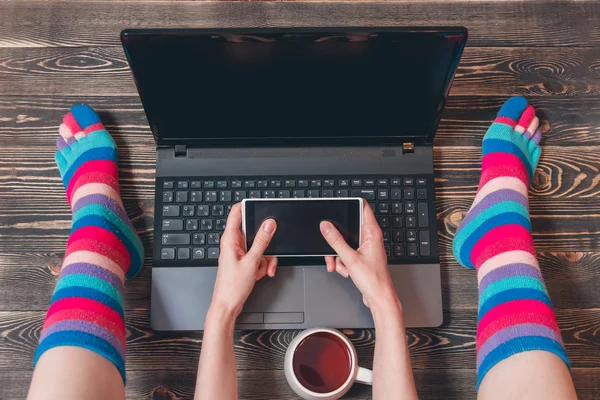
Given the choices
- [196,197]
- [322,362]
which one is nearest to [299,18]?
[196,197]

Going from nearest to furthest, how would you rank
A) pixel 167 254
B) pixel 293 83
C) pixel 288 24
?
pixel 293 83, pixel 167 254, pixel 288 24

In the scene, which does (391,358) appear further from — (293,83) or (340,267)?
(293,83)

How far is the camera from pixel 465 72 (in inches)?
36.9

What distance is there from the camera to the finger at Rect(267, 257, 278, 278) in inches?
31.9

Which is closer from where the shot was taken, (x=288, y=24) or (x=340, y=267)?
(x=340, y=267)

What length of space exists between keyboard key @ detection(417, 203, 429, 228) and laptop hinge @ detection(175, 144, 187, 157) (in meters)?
0.40

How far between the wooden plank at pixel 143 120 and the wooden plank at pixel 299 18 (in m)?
0.11

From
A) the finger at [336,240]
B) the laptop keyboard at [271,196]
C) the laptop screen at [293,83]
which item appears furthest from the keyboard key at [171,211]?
the finger at [336,240]

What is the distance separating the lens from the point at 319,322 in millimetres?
824

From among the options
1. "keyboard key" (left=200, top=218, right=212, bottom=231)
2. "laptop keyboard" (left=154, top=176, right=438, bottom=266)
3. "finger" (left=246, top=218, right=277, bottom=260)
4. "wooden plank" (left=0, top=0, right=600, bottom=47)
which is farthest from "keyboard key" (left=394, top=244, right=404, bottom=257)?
"wooden plank" (left=0, top=0, right=600, bottom=47)

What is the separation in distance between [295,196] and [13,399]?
57cm

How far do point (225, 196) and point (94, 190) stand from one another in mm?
245

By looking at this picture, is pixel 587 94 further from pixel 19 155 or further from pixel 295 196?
pixel 19 155

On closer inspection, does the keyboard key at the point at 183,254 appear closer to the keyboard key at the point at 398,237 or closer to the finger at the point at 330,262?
the finger at the point at 330,262
